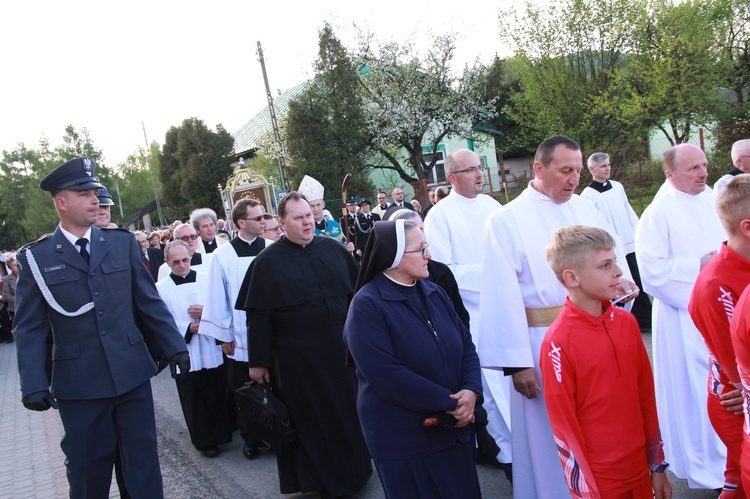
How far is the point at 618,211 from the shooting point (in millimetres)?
8914

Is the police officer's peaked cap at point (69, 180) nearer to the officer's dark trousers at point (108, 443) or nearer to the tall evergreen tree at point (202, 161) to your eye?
the officer's dark trousers at point (108, 443)

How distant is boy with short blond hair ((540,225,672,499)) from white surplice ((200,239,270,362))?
3.78 meters

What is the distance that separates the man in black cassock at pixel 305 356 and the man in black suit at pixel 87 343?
0.80 metres

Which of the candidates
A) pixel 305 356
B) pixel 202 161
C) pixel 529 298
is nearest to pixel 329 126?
pixel 202 161

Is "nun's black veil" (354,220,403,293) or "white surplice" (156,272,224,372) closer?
"nun's black veil" (354,220,403,293)

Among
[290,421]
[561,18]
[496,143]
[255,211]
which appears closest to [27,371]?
[290,421]

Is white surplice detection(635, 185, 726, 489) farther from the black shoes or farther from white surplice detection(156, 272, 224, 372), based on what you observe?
white surplice detection(156, 272, 224, 372)

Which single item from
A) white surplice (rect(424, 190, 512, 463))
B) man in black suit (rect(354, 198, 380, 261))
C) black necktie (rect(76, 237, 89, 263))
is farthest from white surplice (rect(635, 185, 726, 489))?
man in black suit (rect(354, 198, 380, 261))

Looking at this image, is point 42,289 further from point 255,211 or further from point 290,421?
point 255,211

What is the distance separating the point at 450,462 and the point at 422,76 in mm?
31567

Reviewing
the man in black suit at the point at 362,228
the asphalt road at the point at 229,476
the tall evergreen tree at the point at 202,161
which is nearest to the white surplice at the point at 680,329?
the asphalt road at the point at 229,476

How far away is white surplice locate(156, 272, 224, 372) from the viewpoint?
263 inches

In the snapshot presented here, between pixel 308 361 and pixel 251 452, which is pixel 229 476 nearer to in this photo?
pixel 251 452

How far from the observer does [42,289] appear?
419 centimetres
